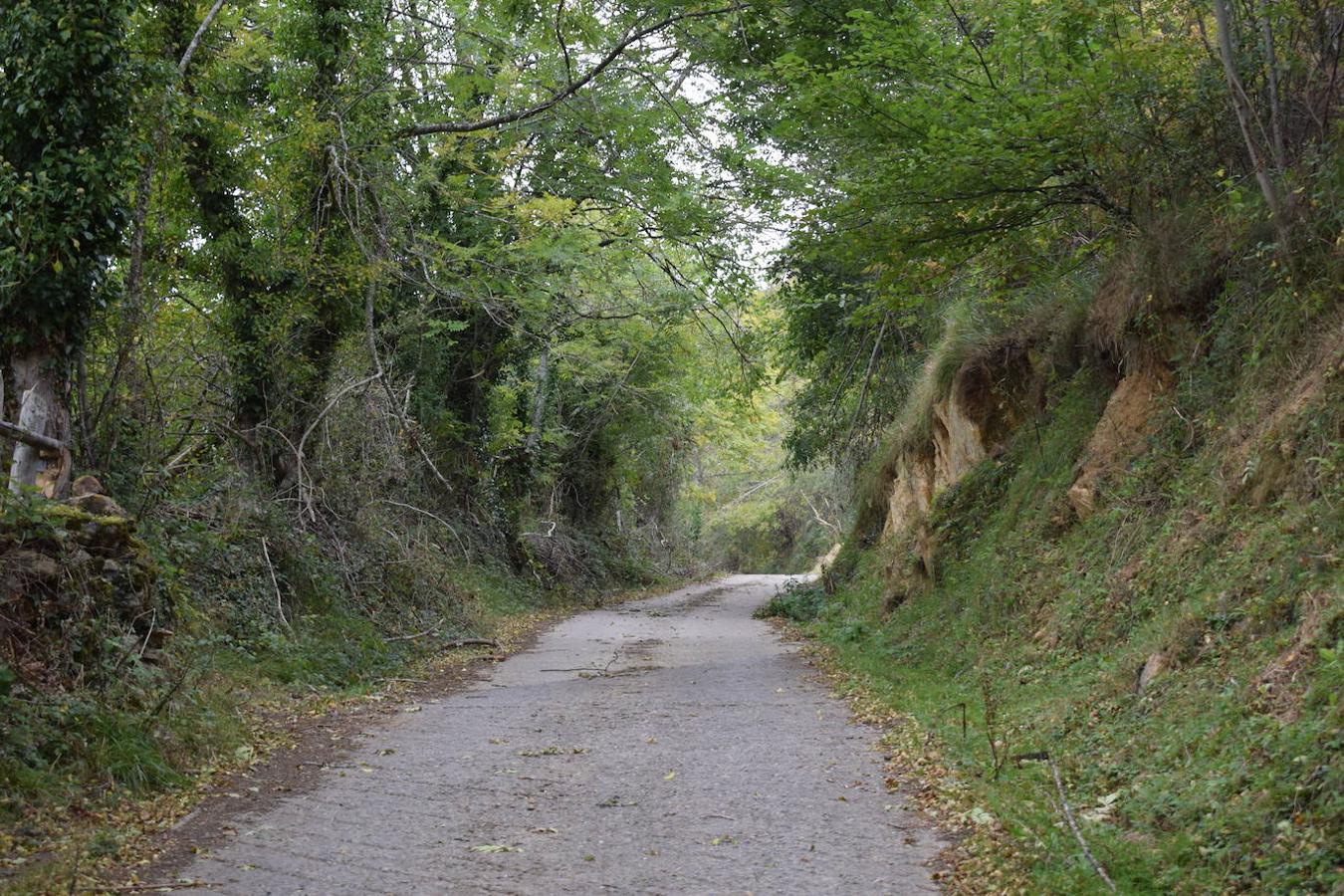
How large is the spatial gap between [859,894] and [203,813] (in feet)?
13.4

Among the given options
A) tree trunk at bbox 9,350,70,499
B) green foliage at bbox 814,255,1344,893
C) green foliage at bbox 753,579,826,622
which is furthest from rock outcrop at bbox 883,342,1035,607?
tree trunk at bbox 9,350,70,499

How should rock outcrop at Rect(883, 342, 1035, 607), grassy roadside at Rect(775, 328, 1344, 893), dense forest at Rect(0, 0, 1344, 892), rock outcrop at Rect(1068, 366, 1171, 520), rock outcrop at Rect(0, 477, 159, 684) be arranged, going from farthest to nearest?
rock outcrop at Rect(883, 342, 1035, 607) → rock outcrop at Rect(1068, 366, 1171, 520) → rock outcrop at Rect(0, 477, 159, 684) → dense forest at Rect(0, 0, 1344, 892) → grassy roadside at Rect(775, 328, 1344, 893)

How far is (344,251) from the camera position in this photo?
14.0 meters

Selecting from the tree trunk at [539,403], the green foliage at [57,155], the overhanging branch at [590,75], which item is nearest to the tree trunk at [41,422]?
the green foliage at [57,155]

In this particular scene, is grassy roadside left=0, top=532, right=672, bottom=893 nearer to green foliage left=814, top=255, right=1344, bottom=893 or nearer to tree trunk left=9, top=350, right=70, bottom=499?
tree trunk left=9, top=350, right=70, bottom=499

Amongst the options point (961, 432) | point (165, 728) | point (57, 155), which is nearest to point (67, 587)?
point (165, 728)

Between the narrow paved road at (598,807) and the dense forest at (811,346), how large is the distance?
699mm

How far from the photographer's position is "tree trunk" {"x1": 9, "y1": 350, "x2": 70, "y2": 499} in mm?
8883

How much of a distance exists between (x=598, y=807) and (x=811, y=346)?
14.3 m

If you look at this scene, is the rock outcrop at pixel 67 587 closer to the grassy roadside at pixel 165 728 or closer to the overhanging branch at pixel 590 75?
the grassy roadside at pixel 165 728

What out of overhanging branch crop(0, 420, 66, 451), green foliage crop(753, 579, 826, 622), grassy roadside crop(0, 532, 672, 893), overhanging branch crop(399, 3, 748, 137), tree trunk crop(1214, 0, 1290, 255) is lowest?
green foliage crop(753, 579, 826, 622)

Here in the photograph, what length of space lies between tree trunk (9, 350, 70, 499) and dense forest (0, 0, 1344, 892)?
3 cm

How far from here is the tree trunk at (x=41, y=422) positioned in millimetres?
8883

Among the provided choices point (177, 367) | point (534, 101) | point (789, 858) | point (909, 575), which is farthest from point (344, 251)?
point (789, 858)
